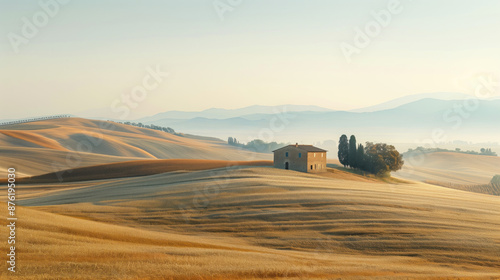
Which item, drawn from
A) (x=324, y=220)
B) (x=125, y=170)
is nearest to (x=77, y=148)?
(x=125, y=170)

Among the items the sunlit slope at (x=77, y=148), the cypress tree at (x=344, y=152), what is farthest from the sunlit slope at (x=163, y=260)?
the sunlit slope at (x=77, y=148)

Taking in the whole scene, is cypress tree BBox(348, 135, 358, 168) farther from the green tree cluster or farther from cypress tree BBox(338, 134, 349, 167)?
cypress tree BBox(338, 134, 349, 167)

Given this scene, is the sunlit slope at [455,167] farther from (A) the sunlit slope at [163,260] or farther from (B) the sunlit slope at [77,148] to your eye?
(A) the sunlit slope at [163,260]

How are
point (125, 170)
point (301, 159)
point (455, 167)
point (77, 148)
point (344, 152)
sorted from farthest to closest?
point (455, 167) < point (77, 148) < point (344, 152) < point (125, 170) < point (301, 159)

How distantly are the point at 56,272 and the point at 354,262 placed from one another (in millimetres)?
12020

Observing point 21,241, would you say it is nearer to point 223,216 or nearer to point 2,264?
point 2,264

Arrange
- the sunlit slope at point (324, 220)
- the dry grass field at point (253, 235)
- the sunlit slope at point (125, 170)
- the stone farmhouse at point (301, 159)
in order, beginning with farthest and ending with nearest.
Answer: the sunlit slope at point (125, 170) → the stone farmhouse at point (301, 159) → the sunlit slope at point (324, 220) → the dry grass field at point (253, 235)

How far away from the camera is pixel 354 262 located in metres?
19.9

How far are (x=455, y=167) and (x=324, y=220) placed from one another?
13863cm

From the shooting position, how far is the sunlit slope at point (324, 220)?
22.0 meters

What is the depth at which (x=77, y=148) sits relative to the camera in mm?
139625

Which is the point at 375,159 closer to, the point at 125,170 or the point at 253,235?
the point at 125,170

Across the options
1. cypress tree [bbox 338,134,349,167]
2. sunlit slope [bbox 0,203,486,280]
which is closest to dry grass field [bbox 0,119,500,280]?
sunlit slope [bbox 0,203,486,280]

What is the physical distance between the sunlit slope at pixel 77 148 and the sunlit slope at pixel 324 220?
49645 millimetres
